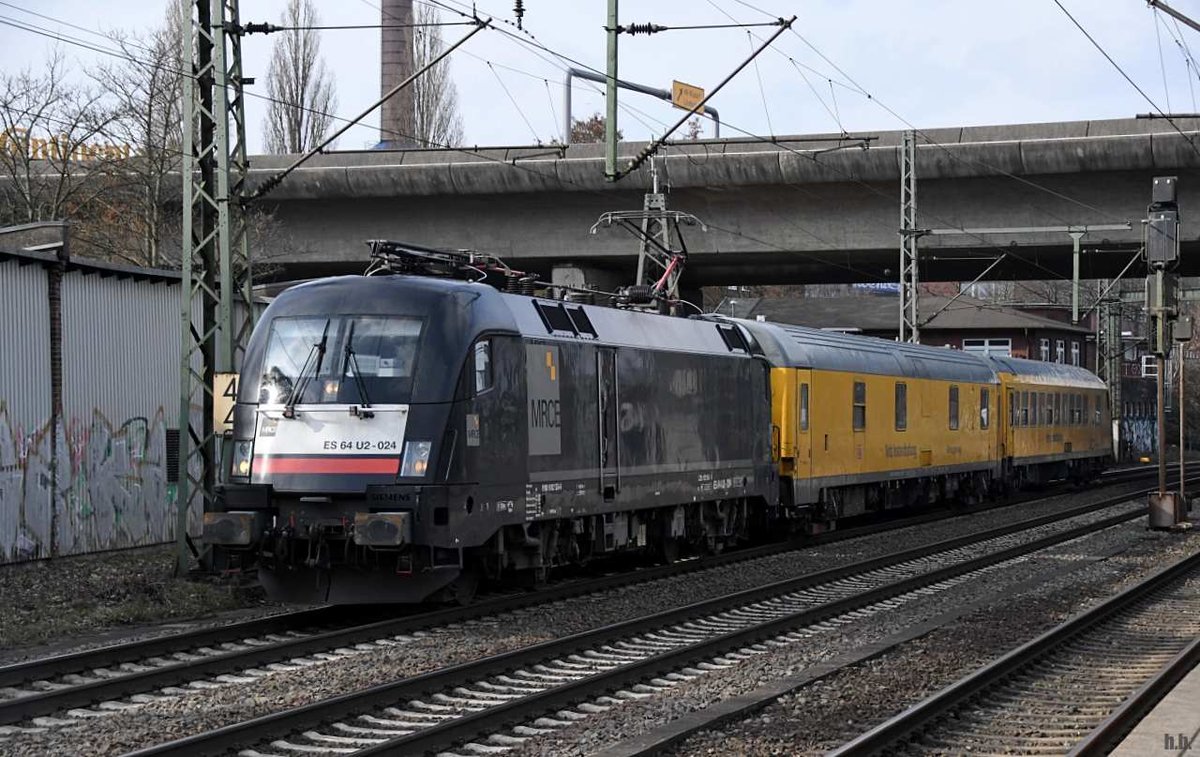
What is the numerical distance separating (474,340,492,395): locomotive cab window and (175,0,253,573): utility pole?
144 inches

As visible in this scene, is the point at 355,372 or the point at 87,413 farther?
the point at 87,413

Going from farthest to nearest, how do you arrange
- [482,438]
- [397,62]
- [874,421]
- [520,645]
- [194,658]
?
[397,62] < [874,421] < [482,438] < [520,645] < [194,658]

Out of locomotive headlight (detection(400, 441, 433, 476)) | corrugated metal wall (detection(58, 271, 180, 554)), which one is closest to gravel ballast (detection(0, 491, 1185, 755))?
locomotive headlight (detection(400, 441, 433, 476))

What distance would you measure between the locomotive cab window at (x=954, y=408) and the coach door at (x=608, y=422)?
1461 centimetres

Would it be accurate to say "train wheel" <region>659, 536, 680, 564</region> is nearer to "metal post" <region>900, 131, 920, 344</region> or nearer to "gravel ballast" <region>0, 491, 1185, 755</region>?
"gravel ballast" <region>0, 491, 1185, 755</region>

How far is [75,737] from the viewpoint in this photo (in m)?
8.83

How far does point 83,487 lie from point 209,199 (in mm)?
5024

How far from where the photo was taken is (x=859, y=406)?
25000 millimetres

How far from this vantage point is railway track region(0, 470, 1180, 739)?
9.76 m

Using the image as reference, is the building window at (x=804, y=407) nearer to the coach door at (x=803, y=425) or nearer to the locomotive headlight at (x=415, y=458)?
the coach door at (x=803, y=425)

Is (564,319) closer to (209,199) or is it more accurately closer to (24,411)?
(209,199)

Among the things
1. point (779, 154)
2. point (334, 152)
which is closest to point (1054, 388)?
point (779, 154)

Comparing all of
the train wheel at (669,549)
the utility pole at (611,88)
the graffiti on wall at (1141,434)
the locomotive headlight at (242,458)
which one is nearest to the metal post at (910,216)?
the utility pole at (611,88)

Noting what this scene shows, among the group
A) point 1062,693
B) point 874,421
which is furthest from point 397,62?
point 1062,693
